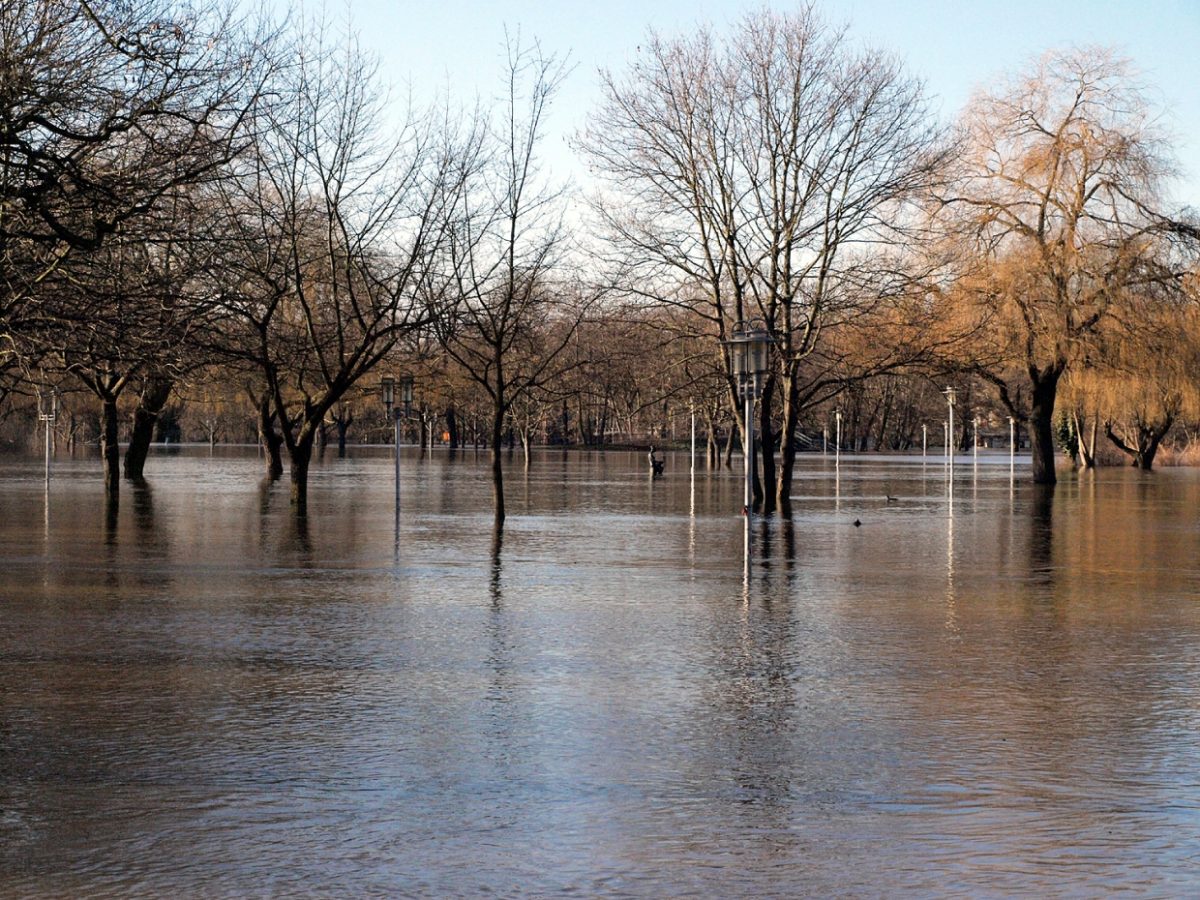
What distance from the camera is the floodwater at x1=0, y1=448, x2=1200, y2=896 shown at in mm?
6355

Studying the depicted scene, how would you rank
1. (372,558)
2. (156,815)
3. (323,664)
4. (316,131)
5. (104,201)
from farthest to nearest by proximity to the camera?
(316,131) < (372,558) < (104,201) < (323,664) < (156,815)

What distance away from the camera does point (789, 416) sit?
38031 millimetres

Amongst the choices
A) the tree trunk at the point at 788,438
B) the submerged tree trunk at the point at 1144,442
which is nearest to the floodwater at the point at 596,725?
the tree trunk at the point at 788,438

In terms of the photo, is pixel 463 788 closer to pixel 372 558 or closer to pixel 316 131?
pixel 372 558

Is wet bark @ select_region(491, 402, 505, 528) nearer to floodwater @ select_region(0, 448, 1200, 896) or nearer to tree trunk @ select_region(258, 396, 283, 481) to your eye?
floodwater @ select_region(0, 448, 1200, 896)

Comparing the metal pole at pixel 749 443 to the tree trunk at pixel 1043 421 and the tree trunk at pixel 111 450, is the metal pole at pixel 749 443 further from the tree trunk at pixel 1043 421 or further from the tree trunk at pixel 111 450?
the tree trunk at pixel 1043 421

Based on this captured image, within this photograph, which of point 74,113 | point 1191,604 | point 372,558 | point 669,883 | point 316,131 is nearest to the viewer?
point 669,883

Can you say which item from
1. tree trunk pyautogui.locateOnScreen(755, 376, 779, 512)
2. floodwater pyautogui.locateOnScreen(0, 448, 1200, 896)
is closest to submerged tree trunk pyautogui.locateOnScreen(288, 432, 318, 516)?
tree trunk pyautogui.locateOnScreen(755, 376, 779, 512)

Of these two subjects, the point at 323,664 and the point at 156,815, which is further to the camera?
the point at 323,664

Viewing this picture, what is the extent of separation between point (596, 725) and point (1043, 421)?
49440 millimetres

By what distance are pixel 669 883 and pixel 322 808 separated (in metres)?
1.98

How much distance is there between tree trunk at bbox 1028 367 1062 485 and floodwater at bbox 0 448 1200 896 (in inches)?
1304

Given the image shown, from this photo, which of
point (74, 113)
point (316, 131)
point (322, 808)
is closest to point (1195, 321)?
point (316, 131)

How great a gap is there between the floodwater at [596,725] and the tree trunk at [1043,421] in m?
33.1
